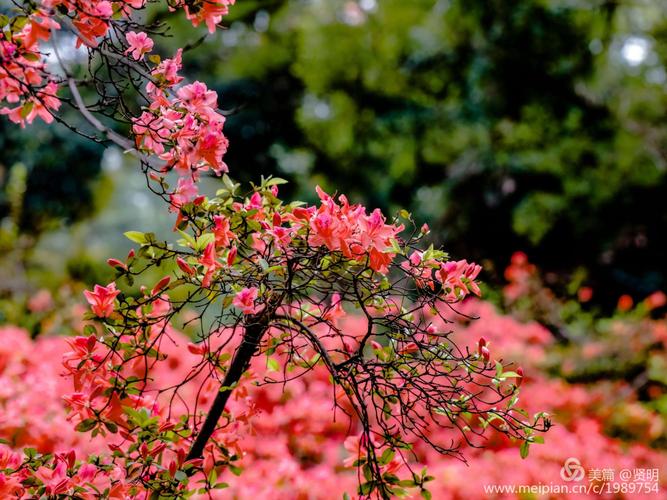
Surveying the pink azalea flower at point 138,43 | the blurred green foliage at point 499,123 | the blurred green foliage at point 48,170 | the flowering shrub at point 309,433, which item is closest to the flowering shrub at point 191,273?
the pink azalea flower at point 138,43

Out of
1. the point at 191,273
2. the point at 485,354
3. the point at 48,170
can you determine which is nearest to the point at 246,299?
the point at 191,273

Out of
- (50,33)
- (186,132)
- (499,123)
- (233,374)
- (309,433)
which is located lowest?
(233,374)

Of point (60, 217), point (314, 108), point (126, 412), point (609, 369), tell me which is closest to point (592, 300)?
point (609, 369)

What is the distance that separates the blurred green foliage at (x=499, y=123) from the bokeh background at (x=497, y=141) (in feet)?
0.04

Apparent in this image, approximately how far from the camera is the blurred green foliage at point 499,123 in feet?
16.2

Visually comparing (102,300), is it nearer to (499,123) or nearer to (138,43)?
(138,43)

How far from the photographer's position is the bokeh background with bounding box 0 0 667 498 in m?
4.87

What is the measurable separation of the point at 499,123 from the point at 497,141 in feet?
0.53

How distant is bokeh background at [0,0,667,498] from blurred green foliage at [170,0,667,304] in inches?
0.5

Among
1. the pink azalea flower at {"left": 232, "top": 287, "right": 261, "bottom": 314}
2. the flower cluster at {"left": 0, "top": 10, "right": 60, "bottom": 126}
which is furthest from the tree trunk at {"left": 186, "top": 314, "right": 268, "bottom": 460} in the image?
the flower cluster at {"left": 0, "top": 10, "right": 60, "bottom": 126}

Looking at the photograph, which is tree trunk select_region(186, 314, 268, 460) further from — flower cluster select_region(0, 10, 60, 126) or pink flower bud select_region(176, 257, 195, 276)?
flower cluster select_region(0, 10, 60, 126)

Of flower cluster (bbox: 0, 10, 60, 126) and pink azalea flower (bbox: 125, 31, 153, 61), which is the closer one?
flower cluster (bbox: 0, 10, 60, 126)

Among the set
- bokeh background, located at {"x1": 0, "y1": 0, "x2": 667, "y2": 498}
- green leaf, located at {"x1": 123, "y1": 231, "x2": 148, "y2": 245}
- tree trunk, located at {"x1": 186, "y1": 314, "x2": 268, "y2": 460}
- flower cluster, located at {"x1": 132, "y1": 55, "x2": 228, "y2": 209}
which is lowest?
tree trunk, located at {"x1": 186, "y1": 314, "x2": 268, "y2": 460}

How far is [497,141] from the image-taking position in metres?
5.08
